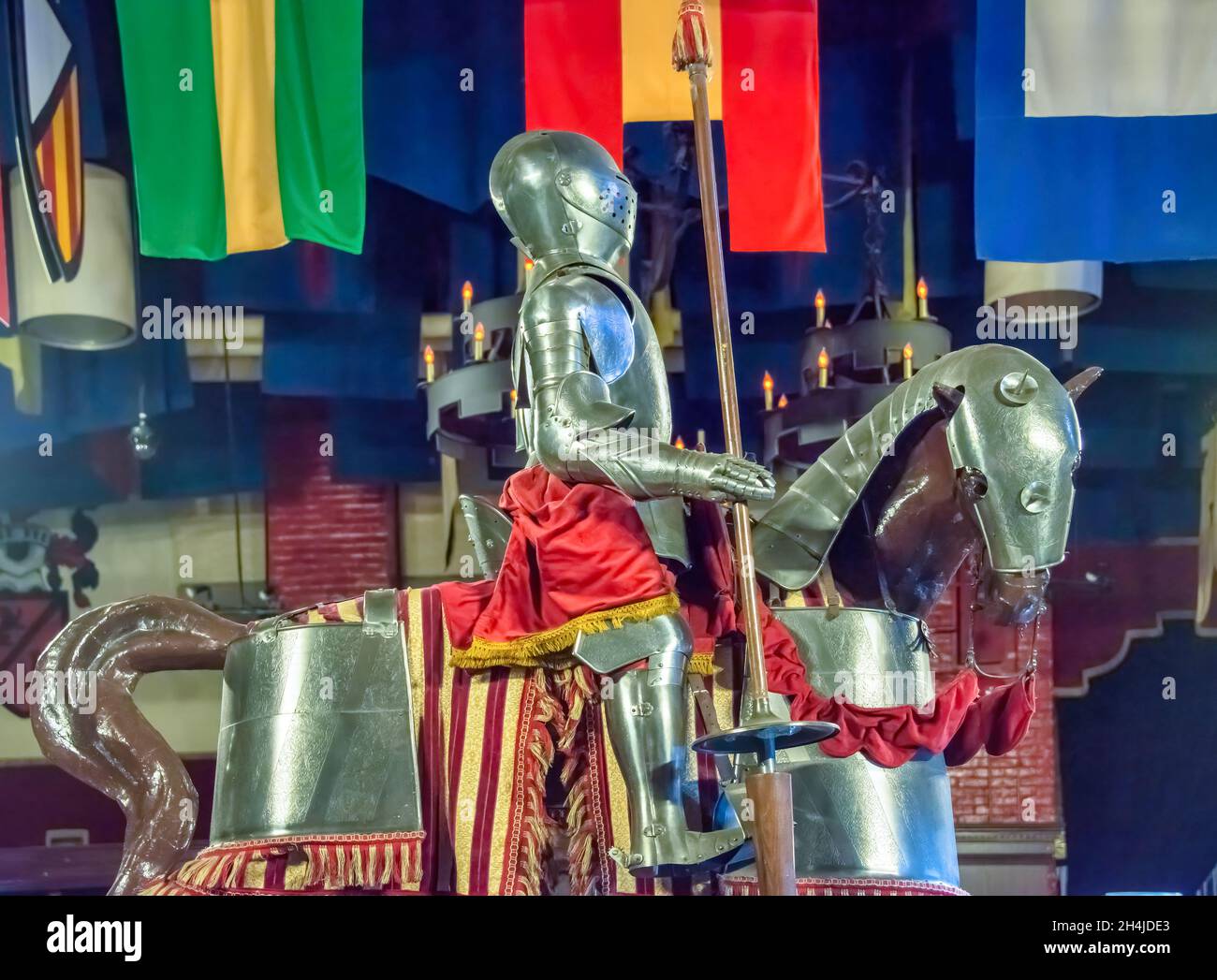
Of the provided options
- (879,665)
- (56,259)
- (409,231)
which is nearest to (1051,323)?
(409,231)

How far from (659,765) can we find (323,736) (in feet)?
2.75

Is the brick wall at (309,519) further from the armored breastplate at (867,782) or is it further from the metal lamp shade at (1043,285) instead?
the armored breastplate at (867,782)

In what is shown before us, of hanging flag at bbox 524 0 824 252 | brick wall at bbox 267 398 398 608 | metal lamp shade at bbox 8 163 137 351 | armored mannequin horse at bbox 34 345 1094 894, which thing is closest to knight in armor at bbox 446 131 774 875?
armored mannequin horse at bbox 34 345 1094 894

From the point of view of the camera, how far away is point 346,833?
428cm

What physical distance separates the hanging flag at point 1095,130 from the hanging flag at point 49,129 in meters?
3.31

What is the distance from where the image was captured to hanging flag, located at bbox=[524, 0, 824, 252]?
6645mm

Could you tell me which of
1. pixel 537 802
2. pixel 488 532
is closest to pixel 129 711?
pixel 488 532

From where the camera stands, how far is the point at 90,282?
22.3ft

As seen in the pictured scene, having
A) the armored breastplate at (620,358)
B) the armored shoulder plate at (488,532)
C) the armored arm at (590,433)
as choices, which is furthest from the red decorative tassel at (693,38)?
the armored shoulder plate at (488,532)

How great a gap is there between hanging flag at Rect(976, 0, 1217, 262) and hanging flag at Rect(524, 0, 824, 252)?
0.65 metres

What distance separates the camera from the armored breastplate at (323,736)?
14.1ft

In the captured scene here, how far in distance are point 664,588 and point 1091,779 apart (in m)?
3.54

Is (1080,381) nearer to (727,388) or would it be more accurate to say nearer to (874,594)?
(874,594)

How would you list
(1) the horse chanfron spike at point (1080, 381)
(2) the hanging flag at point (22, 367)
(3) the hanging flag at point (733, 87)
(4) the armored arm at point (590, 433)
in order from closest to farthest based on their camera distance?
(4) the armored arm at point (590, 433)
(1) the horse chanfron spike at point (1080, 381)
(3) the hanging flag at point (733, 87)
(2) the hanging flag at point (22, 367)
